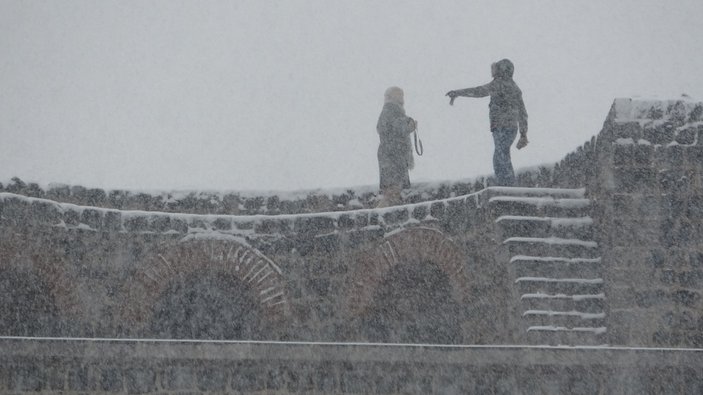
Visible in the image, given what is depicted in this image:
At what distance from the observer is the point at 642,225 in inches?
339

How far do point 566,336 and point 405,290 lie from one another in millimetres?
2134

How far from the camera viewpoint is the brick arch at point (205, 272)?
32.6 ft

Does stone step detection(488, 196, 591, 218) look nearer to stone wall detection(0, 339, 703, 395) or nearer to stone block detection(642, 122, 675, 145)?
stone block detection(642, 122, 675, 145)

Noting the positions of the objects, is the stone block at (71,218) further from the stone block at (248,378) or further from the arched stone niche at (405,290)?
the stone block at (248,378)

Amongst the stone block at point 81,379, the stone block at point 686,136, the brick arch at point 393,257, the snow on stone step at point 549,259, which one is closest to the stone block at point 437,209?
the brick arch at point 393,257

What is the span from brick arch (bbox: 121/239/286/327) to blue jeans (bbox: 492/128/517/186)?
2471 millimetres

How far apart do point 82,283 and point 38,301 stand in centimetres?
46

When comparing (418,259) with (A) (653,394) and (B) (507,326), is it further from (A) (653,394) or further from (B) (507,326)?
(A) (653,394)

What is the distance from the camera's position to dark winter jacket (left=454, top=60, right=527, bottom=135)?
383 inches

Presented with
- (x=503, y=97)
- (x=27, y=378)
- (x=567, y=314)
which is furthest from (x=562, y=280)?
(x=27, y=378)

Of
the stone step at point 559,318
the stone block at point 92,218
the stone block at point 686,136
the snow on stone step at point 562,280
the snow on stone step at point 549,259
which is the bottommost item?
the stone step at point 559,318

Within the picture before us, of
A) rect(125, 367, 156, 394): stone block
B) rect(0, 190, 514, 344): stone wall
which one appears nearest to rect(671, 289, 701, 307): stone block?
rect(0, 190, 514, 344): stone wall

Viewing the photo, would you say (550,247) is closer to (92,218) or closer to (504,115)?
(504,115)

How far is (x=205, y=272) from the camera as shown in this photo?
10227 millimetres
